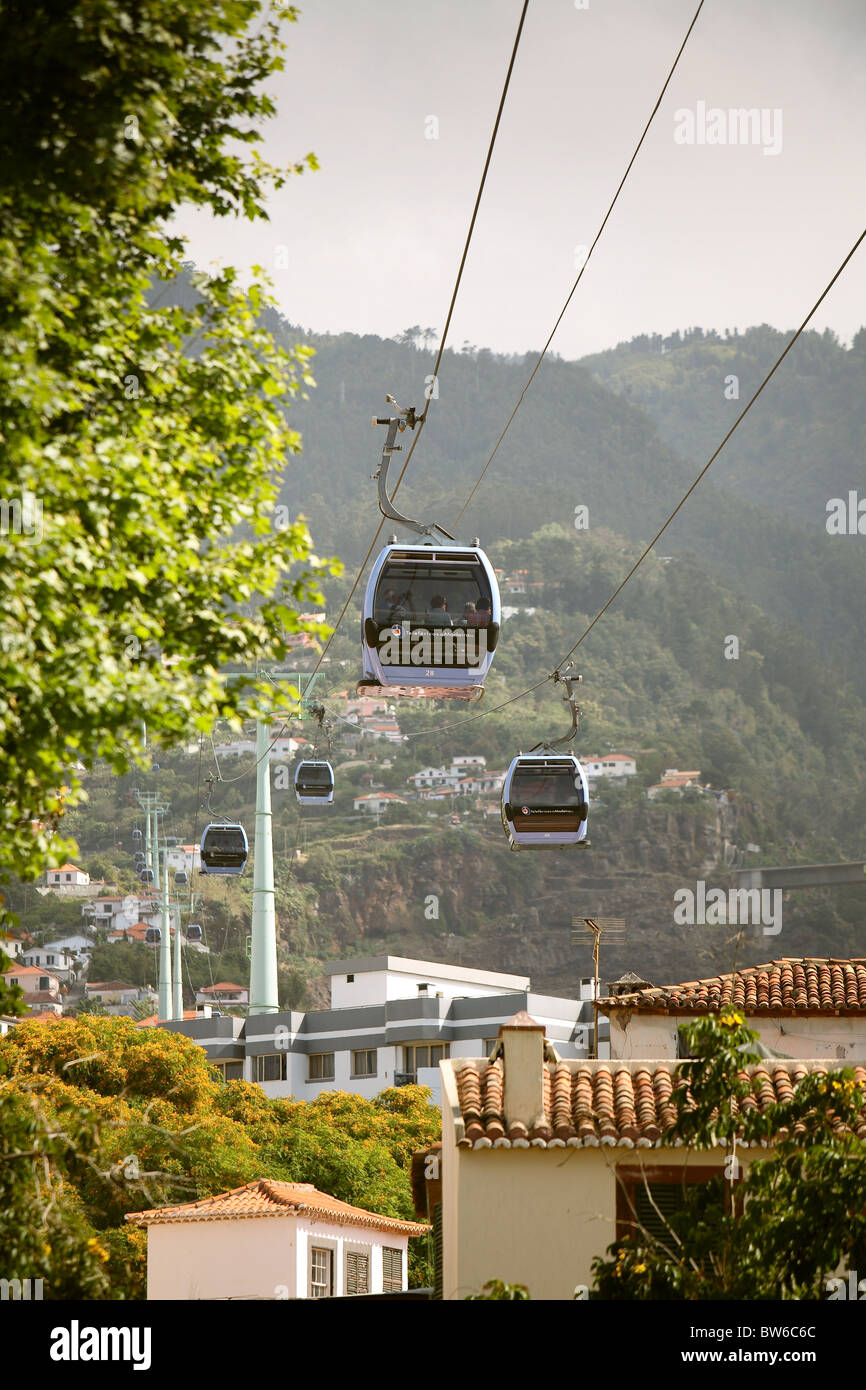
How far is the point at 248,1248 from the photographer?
27.1 meters

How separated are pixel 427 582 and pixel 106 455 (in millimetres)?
8784

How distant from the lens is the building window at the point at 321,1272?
27.5 m

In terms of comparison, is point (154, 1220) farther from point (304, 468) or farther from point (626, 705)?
point (304, 468)

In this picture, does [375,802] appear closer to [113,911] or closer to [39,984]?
[113,911]

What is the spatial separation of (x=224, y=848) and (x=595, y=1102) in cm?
2067

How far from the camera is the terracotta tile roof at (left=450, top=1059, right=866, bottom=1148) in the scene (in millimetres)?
15312

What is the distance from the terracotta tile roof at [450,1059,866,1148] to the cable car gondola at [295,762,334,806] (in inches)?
776

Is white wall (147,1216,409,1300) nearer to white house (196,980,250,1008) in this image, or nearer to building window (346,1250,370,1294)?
building window (346,1250,370,1294)

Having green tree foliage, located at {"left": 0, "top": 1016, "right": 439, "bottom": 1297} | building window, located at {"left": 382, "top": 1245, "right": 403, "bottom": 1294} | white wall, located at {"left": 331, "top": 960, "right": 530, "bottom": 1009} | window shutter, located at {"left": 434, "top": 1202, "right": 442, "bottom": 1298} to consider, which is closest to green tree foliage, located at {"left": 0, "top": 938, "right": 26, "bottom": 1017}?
window shutter, located at {"left": 434, "top": 1202, "right": 442, "bottom": 1298}

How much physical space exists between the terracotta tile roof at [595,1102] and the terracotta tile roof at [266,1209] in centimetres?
1083

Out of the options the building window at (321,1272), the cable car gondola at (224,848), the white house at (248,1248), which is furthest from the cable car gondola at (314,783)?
the building window at (321,1272)

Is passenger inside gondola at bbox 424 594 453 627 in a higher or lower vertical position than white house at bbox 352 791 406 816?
lower

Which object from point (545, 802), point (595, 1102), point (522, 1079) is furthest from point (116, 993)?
point (595, 1102)
